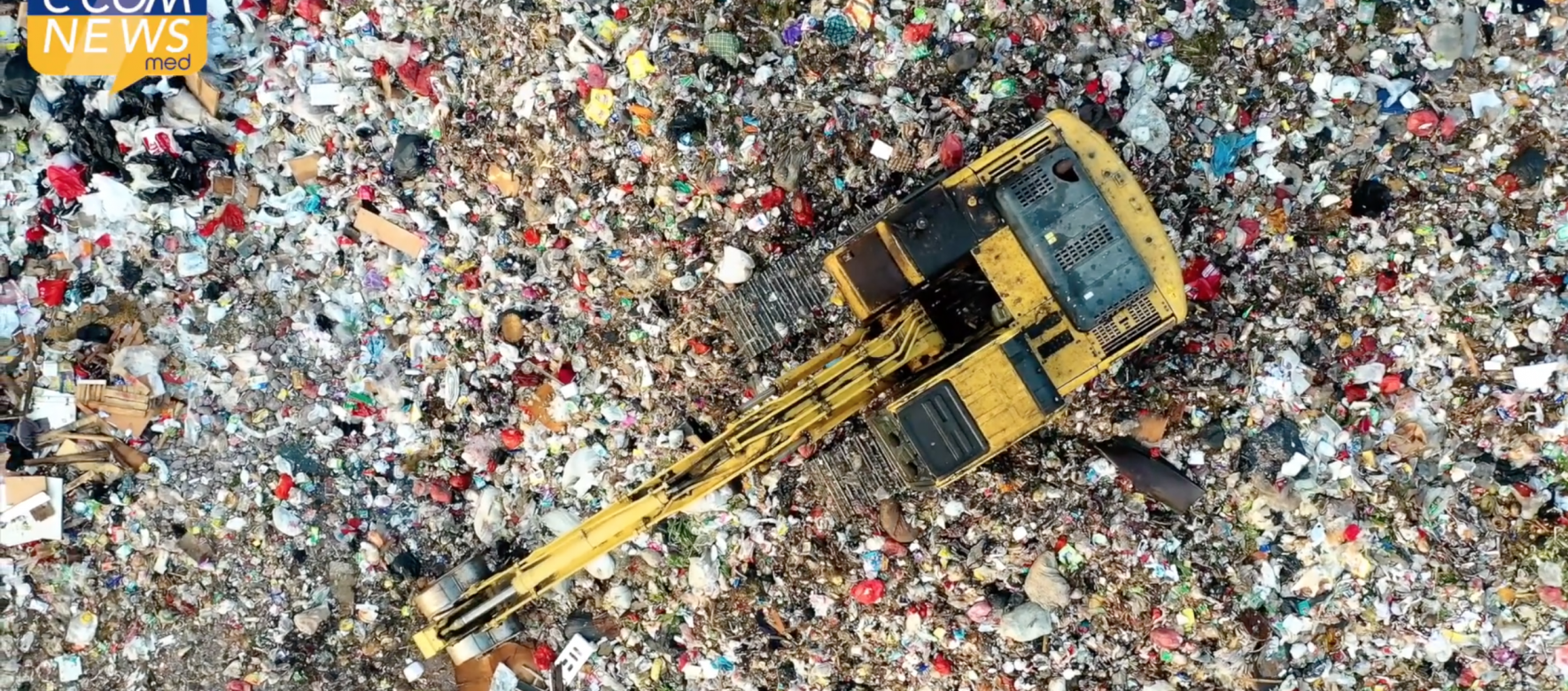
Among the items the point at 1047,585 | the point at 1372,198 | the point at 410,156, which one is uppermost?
the point at 410,156

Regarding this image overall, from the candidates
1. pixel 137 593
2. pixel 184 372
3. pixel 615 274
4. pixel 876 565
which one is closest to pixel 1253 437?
pixel 876 565

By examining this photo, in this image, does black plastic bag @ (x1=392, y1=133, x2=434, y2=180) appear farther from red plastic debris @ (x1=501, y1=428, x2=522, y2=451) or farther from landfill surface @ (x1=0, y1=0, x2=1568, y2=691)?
red plastic debris @ (x1=501, y1=428, x2=522, y2=451)

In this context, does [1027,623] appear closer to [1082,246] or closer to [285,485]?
[1082,246]

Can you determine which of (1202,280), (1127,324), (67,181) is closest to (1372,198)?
(1202,280)

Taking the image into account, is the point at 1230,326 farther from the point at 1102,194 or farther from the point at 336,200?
the point at 336,200

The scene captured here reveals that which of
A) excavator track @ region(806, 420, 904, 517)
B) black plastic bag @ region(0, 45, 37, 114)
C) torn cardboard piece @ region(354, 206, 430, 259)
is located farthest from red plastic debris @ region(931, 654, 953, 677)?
black plastic bag @ region(0, 45, 37, 114)

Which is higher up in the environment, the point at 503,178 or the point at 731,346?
the point at 503,178
